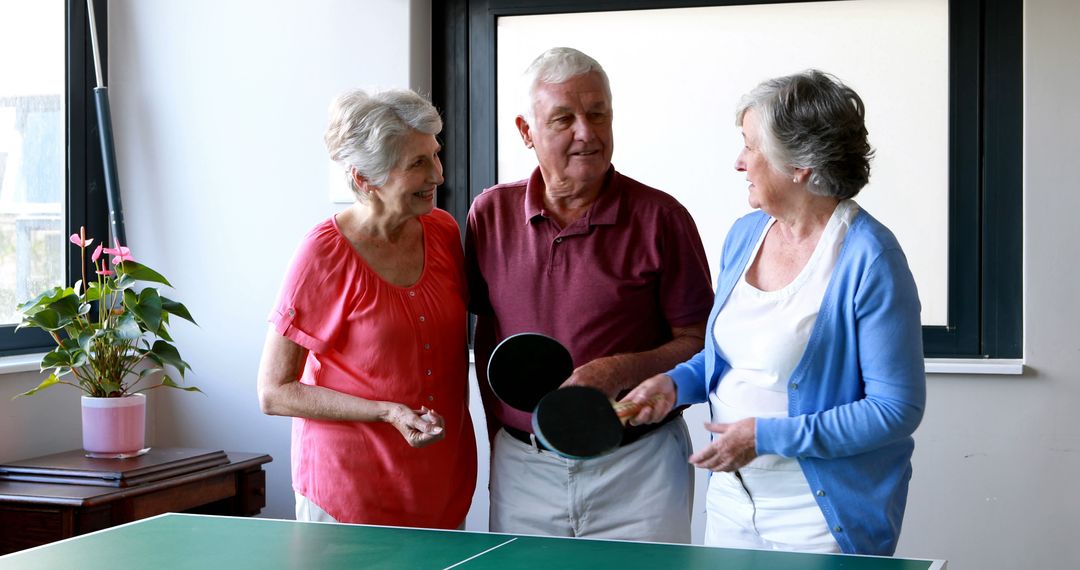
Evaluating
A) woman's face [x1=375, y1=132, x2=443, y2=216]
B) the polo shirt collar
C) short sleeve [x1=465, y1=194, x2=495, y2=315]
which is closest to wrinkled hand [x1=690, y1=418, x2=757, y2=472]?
the polo shirt collar

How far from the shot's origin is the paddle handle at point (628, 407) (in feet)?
6.86

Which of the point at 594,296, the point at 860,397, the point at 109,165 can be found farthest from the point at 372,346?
the point at 109,165

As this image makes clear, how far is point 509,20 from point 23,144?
1651 mm

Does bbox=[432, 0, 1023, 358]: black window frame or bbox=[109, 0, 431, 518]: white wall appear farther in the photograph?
bbox=[109, 0, 431, 518]: white wall

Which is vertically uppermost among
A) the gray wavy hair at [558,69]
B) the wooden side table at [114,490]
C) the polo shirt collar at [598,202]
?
the gray wavy hair at [558,69]

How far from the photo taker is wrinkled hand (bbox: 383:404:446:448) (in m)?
2.14

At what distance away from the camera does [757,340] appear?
2.05 m

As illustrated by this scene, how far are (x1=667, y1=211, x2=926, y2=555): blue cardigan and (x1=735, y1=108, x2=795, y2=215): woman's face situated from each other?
145 millimetres

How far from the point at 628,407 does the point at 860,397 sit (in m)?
0.41

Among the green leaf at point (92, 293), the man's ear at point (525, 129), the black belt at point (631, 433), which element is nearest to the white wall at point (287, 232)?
the green leaf at point (92, 293)

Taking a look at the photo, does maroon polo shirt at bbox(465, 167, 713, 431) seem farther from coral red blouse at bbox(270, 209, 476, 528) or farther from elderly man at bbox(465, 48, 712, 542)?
coral red blouse at bbox(270, 209, 476, 528)

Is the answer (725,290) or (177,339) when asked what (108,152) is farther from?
(725,290)

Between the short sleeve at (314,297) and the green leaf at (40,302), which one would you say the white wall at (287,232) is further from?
the short sleeve at (314,297)

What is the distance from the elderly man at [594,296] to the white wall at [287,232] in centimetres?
131
